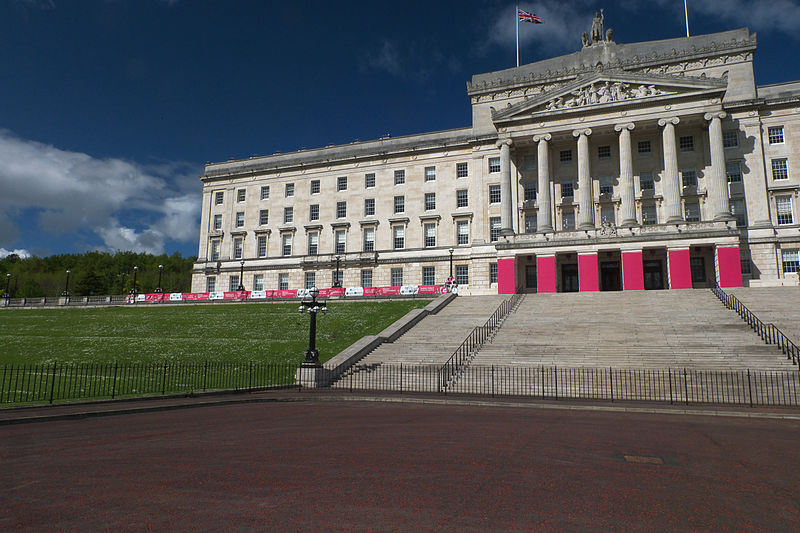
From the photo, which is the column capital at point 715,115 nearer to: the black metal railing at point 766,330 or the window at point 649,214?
the window at point 649,214

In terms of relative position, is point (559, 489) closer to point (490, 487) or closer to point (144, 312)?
point (490, 487)

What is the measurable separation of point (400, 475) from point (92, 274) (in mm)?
93433

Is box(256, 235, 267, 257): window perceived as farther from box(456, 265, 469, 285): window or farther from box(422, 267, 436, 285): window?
box(456, 265, 469, 285): window

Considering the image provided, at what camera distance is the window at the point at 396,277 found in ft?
171

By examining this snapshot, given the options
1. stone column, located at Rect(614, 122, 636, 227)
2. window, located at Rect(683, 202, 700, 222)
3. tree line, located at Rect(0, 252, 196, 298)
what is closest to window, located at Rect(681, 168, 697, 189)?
window, located at Rect(683, 202, 700, 222)

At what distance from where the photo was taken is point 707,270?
4088cm

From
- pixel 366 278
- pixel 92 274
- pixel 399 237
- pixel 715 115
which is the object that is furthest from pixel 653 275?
pixel 92 274

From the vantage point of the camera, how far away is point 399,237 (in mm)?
53281

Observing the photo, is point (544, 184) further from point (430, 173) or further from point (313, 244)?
point (313, 244)

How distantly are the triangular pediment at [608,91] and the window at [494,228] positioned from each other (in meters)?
9.70

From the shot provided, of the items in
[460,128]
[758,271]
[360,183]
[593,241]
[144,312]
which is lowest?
[144,312]

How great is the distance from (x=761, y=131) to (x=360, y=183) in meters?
38.9

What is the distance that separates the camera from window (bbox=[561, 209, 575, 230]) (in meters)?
46.5

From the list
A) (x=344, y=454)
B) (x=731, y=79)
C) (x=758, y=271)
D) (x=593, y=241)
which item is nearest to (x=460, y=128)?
(x=593, y=241)
